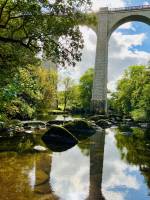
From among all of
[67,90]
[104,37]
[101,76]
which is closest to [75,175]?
[101,76]

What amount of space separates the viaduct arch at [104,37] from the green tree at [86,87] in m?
22.3

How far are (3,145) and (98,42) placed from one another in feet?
142

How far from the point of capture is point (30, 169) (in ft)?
42.2

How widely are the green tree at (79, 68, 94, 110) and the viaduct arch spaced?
22.3 m

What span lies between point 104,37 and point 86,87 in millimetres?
25953

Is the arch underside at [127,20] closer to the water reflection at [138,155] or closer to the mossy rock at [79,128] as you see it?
the mossy rock at [79,128]

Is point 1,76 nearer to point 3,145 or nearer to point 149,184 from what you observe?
point 149,184

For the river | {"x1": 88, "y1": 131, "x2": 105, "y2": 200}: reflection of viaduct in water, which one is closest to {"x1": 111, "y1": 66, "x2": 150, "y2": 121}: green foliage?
{"x1": 88, "y1": 131, "x2": 105, "y2": 200}: reflection of viaduct in water

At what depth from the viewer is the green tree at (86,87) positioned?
81875 millimetres

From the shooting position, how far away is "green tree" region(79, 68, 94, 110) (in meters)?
81.9

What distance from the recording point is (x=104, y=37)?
59.3 metres

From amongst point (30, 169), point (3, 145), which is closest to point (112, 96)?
point (3, 145)

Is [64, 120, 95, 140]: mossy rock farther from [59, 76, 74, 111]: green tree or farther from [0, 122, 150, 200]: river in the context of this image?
[59, 76, 74, 111]: green tree

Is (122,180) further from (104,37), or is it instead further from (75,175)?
(104,37)
